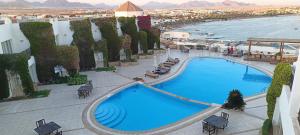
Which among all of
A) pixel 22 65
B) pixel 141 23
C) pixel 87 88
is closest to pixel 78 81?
pixel 87 88

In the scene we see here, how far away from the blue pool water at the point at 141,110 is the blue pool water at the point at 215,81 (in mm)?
1996

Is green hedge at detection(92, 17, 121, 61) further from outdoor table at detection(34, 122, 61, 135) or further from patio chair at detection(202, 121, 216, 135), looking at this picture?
patio chair at detection(202, 121, 216, 135)

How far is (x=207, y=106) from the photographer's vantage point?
16453mm

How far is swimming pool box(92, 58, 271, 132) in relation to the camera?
15234mm

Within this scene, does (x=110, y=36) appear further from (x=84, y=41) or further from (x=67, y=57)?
(x=67, y=57)

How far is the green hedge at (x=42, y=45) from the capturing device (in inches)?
806

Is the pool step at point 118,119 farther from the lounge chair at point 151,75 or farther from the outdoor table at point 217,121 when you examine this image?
the lounge chair at point 151,75

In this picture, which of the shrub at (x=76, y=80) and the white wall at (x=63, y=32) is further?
the white wall at (x=63, y=32)

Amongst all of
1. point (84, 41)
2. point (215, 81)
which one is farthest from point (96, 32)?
point (215, 81)

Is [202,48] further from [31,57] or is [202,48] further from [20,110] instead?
[20,110]

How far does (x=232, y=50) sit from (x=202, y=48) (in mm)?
5321

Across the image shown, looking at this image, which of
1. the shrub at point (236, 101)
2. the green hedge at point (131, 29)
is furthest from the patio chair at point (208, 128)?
the green hedge at point (131, 29)

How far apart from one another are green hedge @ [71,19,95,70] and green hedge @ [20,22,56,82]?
3473 mm

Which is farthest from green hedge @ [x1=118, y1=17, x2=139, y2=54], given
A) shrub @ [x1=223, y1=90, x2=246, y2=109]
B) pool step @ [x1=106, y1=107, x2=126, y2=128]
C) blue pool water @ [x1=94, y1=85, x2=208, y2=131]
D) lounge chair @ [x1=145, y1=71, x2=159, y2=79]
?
shrub @ [x1=223, y1=90, x2=246, y2=109]
